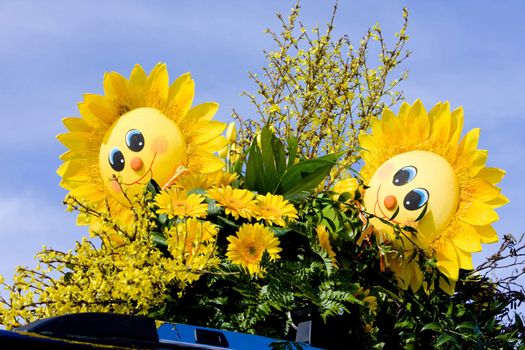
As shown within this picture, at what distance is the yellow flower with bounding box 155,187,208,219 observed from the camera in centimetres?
382

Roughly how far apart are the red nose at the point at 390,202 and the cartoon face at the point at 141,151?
1.16 metres

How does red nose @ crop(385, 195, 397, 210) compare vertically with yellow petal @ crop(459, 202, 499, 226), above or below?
above

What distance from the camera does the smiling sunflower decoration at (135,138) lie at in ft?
15.0

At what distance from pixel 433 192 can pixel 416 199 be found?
0.10 meters

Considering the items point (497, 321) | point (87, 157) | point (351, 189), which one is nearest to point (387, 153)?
point (351, 189)

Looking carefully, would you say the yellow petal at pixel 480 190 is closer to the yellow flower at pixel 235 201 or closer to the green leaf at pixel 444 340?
the green leaf at pixel 444 340

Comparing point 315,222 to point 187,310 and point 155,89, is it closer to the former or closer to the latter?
point 187,310

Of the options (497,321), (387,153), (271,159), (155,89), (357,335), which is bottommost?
(357,335)

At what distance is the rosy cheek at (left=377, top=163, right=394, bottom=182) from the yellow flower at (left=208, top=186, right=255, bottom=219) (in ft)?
3.52

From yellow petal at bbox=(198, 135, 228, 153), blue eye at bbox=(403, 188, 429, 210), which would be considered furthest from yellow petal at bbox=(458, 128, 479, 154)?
yellow petal at bbox=(198, 135, 228, 153)

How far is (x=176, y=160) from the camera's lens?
15.0ft

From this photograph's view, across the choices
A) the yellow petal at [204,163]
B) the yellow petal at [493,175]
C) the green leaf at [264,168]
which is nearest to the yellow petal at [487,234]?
the yellow petal at [493,175]

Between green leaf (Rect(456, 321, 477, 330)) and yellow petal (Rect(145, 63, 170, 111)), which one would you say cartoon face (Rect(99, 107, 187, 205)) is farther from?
green leaf (Rect(456, 321, 477, 330))

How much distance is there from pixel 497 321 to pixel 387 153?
1.14 metres
